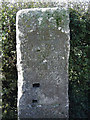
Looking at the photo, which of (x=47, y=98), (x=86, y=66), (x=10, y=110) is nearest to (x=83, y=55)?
(x=86, y=66)

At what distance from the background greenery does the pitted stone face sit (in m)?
0.58

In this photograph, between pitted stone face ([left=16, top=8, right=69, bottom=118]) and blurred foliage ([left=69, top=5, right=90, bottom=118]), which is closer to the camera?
pitted stone face ([left=16, top=8, right=69, bottom=118])

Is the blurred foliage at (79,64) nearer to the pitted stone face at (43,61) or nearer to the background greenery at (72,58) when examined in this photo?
the background greenery at (72,58)

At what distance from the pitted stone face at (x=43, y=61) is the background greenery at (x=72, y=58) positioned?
1.91 ft

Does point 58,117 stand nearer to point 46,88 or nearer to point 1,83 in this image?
point 46,88

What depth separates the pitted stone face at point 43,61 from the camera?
2926 mm

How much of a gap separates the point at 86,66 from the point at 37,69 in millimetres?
1211

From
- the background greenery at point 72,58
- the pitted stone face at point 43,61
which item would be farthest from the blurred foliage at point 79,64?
the pitted stone face at point 43,61

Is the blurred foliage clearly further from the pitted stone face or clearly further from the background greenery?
the pitted stone face

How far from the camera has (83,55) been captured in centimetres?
370

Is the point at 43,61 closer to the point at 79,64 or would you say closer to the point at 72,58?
the point at 72,58

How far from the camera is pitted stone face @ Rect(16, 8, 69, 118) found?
9.60ft

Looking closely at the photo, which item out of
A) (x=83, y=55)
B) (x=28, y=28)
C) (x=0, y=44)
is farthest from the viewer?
(x=83, y=55)

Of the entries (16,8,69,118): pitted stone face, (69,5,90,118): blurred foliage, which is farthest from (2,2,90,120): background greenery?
(16,8,69,118): pitted stone face
